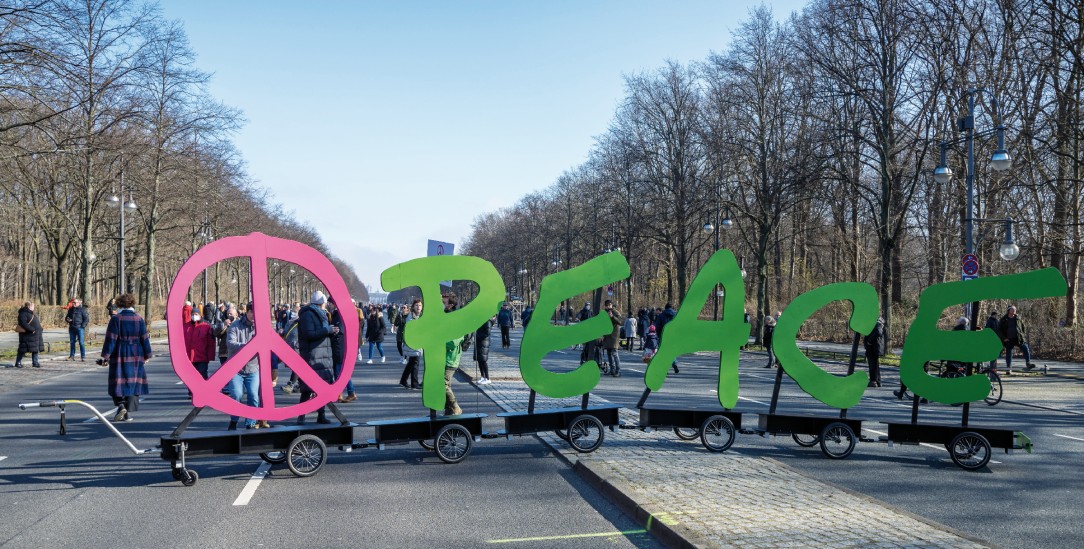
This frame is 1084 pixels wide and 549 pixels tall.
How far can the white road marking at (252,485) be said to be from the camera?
736 centimetres

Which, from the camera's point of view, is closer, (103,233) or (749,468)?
(749,468)

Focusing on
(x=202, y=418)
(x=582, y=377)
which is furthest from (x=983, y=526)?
(x=202, y=418)

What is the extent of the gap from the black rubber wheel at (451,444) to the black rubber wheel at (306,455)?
1322mm

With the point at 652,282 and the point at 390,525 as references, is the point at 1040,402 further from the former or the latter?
the point at 652,282

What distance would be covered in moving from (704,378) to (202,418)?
42.8ft

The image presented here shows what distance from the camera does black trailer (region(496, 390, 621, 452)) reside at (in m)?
9.62

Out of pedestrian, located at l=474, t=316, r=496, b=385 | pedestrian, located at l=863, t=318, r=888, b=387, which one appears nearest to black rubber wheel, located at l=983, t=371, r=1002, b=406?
pedestrian, located at l=863, t=318, r=888, b=387

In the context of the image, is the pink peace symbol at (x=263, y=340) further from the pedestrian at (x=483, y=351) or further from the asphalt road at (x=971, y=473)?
the pedestrian at (x=483, y=351)

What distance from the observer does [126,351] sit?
10766 mm

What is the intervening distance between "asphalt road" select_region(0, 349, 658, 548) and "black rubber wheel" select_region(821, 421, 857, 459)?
3221 mm

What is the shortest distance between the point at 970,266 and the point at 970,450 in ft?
38.3

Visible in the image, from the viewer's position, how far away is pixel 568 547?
19.6ft

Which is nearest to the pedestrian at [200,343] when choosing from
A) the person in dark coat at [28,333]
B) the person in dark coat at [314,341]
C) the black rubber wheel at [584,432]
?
the person in dark coat at [314,341]

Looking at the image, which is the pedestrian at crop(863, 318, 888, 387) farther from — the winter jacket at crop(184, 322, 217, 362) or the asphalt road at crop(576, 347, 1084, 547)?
the winter jacket at crop(184, 322, 217, 362)
